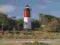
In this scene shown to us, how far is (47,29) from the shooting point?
9969 millimetres

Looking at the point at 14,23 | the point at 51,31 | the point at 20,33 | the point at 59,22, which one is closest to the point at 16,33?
the point at 20,33

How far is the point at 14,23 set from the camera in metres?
11.0

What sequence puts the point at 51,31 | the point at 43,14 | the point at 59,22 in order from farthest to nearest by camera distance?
the point at 43,14 → the point at 59,22 → the point at 51,31

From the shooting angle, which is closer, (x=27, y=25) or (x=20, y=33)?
(x=20, y=33)

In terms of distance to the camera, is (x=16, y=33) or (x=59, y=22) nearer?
(x=16, y=33)

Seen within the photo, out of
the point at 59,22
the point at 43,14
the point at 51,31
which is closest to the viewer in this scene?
the point at 51,31

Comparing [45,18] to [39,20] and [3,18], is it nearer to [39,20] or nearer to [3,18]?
[39,20]

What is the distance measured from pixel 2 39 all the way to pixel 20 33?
0.92 metres

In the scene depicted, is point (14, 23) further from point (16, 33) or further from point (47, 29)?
point (47, 29)

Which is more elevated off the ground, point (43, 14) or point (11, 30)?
point (43, 14)

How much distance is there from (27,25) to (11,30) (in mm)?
2557

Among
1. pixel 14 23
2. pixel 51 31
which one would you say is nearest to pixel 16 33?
pixel 14 23

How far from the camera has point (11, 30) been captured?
10.3 meters

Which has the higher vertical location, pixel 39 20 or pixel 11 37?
pixel 39 20
